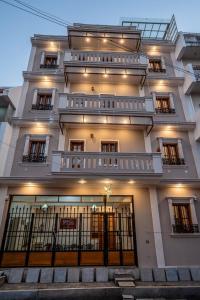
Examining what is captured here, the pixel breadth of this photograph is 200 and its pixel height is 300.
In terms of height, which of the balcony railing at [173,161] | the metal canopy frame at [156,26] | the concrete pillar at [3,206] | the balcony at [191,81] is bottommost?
the concrete pillar at [3,206]

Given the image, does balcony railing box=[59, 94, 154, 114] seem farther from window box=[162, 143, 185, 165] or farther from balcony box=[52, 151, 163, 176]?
balcony box=[52, 151, 163, 176]

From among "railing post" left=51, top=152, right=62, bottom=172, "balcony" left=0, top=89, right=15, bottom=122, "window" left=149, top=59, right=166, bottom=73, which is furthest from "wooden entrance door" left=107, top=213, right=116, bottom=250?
"window" left=149, top=59, right=166, bottom=73

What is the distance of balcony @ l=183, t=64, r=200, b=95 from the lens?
11523 mm

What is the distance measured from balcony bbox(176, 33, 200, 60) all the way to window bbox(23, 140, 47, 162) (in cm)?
1063

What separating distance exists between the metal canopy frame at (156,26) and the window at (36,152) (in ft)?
42.6

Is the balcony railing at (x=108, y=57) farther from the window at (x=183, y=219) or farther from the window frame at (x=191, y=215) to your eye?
the window at (x=183, y=219)

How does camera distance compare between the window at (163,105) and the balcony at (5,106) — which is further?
the window at (163,105)

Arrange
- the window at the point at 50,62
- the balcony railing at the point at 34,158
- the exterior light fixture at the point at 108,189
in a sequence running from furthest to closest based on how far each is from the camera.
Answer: the window at the point at 50,62 → the balcony railing at the point at 34,158 → the exterior light fixture at the point at 108,189

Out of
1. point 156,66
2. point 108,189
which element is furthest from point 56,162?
point 156,66

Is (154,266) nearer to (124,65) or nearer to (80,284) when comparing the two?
(80,284)

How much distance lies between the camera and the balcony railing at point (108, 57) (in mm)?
12578

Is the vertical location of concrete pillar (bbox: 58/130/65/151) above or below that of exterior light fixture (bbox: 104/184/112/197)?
above

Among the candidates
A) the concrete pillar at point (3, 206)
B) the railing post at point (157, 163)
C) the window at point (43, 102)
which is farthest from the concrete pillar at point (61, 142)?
the railing post at point (157, 163)

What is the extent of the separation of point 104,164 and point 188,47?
9.89 m
